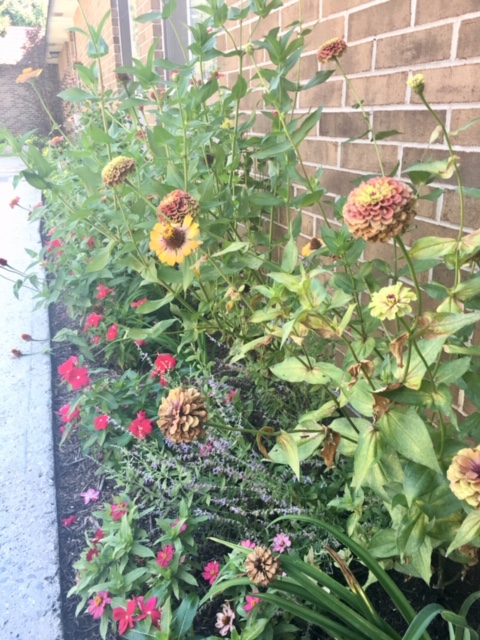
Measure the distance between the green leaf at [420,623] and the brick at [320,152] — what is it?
1.54 metres

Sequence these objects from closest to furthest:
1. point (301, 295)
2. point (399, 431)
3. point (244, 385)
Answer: point (399, 431) < point (301, 295) < point (244, 385)

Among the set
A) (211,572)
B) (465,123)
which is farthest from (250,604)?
(465,123)

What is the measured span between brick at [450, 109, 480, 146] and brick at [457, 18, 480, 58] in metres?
0.13

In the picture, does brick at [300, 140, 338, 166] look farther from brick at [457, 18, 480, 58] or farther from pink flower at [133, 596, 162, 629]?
pink flower at [133, 596, 162, 629]

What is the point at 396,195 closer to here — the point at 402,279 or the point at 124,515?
the point at 402,279

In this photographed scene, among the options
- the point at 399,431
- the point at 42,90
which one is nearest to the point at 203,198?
the point at 399,431

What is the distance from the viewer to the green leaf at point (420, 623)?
897 millimetres

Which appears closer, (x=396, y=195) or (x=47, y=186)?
(x=396, y=195)

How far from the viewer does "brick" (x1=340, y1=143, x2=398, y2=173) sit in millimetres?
1687

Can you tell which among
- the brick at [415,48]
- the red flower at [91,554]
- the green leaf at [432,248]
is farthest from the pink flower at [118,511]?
A: the brick at [415,48]

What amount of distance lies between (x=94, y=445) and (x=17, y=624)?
676 mm

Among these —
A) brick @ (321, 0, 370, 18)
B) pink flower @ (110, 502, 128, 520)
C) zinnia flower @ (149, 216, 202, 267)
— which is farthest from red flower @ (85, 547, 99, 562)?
brick @ (321, 0, 370, 18)

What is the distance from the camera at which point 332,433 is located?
3.85ft

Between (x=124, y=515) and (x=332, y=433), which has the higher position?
(x=332, y=433)
